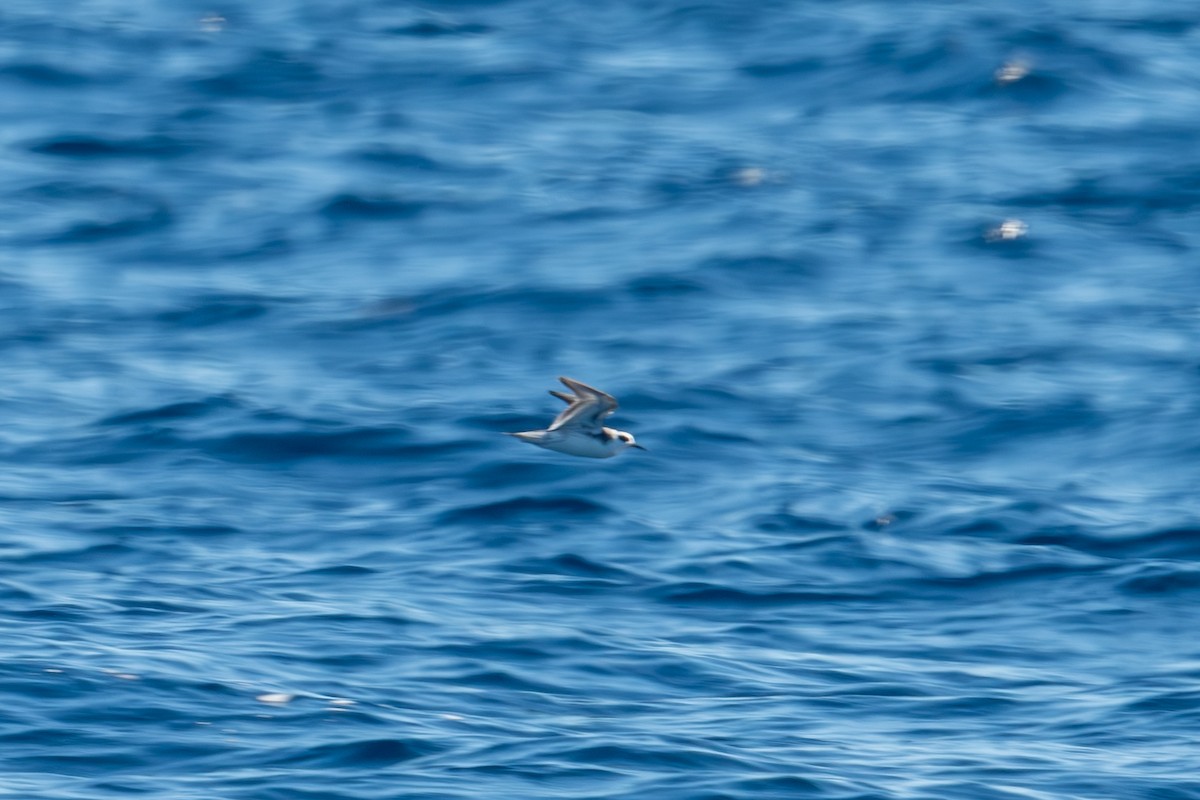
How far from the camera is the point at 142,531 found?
1362 cm

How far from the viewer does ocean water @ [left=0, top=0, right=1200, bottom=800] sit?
35.1 ft

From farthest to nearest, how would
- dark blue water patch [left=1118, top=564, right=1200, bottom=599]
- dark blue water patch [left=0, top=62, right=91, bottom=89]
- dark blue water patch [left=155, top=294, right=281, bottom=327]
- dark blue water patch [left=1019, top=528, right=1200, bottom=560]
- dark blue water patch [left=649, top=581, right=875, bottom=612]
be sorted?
dark blue water patch [left=0, top=62, right=91, bottom=89] → dark blue water patch [left=155, top=294, right=281, bottom=327] → dark blue water patch [left=1019, top=528, right=1200, bottom=560] → dark blue water patch [left=1118, top=564, right=1200, bottom=599] → dark blue water patch [left=649, top=581, right=875, bottom=612]

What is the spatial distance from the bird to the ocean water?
94cm

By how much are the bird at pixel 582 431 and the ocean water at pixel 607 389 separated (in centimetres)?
94

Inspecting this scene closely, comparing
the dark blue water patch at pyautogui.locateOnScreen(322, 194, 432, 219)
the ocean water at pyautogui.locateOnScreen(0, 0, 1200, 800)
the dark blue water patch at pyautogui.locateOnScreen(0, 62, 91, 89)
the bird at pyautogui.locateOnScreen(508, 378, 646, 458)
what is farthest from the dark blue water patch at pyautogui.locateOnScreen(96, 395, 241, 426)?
the dark blue water patch at pyautogui.locateOnScreen(0, 62, 91, 89)

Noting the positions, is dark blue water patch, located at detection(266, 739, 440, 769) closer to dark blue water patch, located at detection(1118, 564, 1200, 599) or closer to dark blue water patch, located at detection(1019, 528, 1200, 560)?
dark blue water patch, located at detection(1118, 564, 1200, 599)

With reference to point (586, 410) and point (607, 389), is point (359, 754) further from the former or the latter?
point (607, 389)

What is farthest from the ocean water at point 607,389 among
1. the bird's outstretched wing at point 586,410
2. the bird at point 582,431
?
the bird's outstretched wing at point 586,410

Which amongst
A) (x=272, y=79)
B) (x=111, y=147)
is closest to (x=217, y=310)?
(x=111, y=147)

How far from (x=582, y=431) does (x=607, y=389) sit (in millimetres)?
4105

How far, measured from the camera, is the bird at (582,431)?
11.9 m

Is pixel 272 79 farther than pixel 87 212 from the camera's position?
Yes

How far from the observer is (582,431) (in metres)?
12.2

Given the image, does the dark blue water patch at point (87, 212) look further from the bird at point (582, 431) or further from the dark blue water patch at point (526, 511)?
the bird at point (582, 431)
